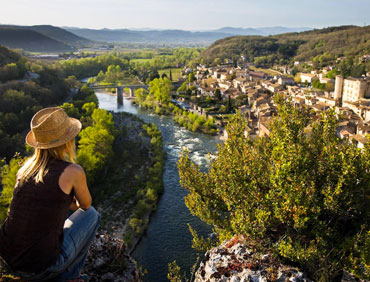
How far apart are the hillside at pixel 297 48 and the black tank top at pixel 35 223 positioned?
135ft

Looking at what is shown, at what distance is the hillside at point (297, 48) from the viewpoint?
42.2 metres

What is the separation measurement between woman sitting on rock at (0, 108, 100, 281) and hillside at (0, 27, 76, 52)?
7515cm

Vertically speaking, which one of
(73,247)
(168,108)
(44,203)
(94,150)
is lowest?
(94,150)

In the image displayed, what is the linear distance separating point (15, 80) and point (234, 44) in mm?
47603

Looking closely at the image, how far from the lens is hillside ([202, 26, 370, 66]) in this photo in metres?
42.2

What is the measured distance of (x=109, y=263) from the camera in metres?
2.44

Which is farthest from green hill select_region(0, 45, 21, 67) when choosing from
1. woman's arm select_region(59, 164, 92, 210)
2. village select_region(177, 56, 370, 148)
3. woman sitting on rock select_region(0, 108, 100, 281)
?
woman's arm select_region(59, 164, 92, 210)

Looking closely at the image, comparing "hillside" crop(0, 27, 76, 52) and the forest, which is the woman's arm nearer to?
the forest

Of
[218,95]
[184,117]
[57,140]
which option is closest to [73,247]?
[57,140]

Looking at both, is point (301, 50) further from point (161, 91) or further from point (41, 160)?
point (41, 160)

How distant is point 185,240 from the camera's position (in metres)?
8.52

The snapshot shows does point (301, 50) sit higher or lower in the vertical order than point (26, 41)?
lower

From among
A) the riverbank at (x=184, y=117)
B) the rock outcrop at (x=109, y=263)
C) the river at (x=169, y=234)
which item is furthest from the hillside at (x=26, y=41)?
the rock outcrop at (x=109, y=263)

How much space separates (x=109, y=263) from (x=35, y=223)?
0.98 m
